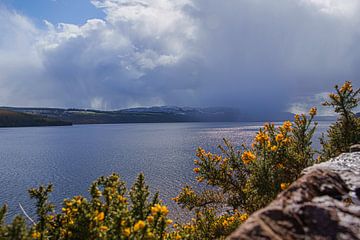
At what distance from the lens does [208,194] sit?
13133mm

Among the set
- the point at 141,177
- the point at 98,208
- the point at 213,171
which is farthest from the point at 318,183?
the point at 213,171

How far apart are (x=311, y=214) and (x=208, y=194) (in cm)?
903

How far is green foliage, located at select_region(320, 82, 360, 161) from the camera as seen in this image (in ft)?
43.2

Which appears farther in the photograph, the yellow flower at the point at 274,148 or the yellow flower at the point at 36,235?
the yellow flower at the point at 274,148

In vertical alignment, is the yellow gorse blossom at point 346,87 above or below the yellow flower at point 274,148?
above

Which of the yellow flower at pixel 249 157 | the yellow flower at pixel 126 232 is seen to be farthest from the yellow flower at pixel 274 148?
the yellow flower at pixel 126 232

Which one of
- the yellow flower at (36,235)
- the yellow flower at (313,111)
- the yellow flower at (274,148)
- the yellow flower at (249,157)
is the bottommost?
the yellow flower at (36,235)

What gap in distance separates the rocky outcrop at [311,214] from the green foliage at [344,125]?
28.6 ft

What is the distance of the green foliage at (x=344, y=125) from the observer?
1318cm

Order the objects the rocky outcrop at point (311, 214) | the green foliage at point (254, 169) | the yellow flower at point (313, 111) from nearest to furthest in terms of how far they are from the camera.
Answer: the rocky outcrop at point (311, 214) → the green foliage at point (254, 169) → the yellow flower at point (313, 111)

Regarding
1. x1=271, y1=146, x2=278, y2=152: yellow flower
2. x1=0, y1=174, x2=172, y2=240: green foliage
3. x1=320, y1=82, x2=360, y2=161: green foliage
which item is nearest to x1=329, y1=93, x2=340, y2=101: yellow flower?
x1=320, y1=82, x2=360, y2=161: green foliage

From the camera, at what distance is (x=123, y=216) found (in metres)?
4.64

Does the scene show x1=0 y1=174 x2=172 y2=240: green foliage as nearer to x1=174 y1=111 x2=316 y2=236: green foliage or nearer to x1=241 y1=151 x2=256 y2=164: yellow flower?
x1=174 y1=111 x2=316 y2=236: green foliage

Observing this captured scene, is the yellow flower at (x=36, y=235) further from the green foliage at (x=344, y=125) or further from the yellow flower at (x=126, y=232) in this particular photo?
the green foliage at (x=344, y=125)
